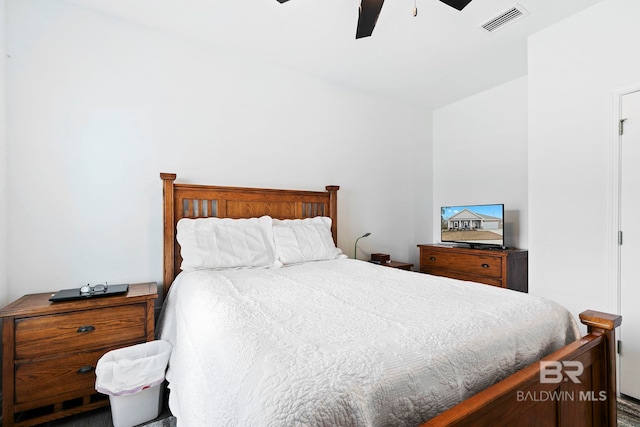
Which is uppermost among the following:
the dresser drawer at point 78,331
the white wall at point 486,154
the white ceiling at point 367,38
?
the white ceiling at point 367,38

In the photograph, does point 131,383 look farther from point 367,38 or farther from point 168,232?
point 367,38

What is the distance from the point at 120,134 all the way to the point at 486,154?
372cm

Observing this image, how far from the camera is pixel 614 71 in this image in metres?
2.00

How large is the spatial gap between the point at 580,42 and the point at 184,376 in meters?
3.25

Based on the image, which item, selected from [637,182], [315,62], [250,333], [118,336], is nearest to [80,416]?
[118,336]

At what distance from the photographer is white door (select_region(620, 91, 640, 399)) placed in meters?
1.90

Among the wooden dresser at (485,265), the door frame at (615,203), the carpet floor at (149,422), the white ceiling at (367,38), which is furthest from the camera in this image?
the wooden dresser at (485,265)

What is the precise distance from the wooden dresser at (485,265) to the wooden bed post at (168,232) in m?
→ 2.71

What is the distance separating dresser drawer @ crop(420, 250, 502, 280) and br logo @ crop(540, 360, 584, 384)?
1.86m

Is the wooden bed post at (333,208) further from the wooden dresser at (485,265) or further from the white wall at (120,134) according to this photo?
the wooden dresser at (485,265)

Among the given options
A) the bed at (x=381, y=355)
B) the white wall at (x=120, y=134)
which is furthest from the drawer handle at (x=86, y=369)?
the white wall at (x=120, y=134)

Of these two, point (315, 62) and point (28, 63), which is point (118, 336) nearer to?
point (28, 63)

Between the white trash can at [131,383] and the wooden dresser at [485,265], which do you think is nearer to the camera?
the white trash can at [131,383]

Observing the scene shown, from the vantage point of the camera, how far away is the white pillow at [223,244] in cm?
213
